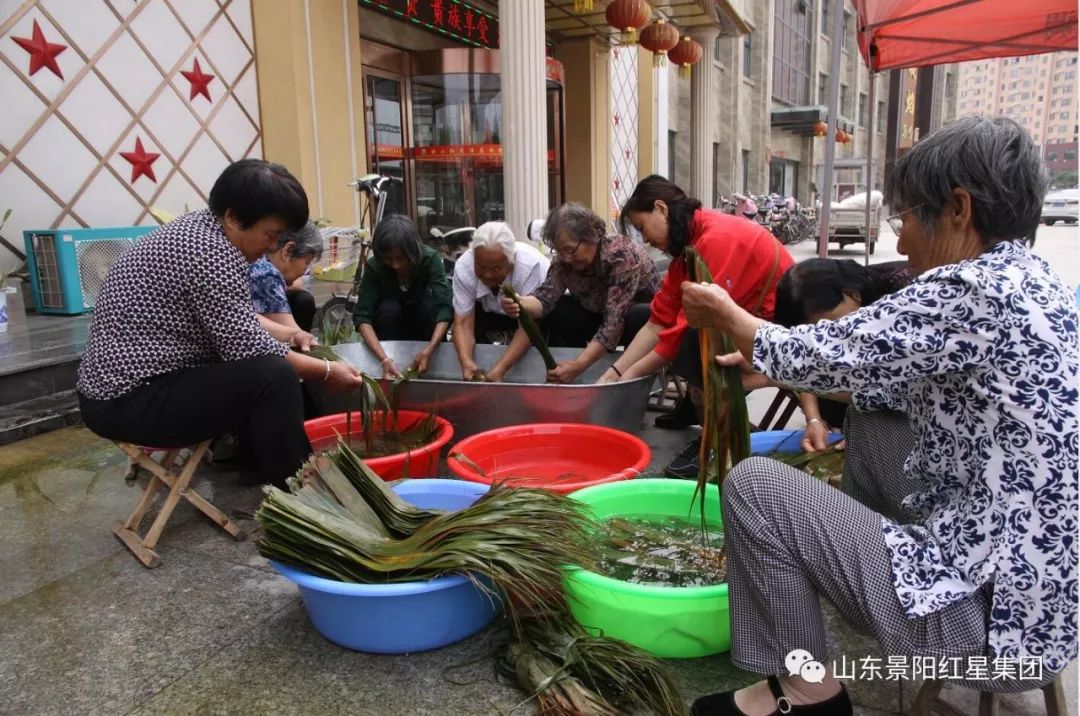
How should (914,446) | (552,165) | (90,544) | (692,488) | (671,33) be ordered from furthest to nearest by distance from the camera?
(552,165)
(671,33)
(90,544)
(692,488)
(914,446)

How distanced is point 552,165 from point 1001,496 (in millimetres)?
10851

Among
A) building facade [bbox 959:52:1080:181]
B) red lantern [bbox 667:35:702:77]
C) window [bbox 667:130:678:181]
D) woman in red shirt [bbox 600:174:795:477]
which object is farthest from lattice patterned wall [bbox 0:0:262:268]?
window [bbox 667:130:678:181]

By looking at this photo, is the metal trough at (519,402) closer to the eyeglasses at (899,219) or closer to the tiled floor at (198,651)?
the tiled floor at (198,651)

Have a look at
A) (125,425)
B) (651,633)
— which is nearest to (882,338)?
(651,633)

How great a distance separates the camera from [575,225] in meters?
3.62

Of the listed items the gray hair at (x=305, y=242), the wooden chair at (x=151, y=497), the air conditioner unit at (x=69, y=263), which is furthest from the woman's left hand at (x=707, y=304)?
the air conditioner unit at (x=69, y=263)

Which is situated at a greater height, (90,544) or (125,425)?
(125,425)

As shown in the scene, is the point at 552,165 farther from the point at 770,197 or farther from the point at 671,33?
the point at 770,197

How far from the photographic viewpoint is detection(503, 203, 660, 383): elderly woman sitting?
3623 mm

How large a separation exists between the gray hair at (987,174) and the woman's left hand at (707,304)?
435mm

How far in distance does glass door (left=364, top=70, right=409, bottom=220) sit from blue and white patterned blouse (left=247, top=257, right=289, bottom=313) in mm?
5220

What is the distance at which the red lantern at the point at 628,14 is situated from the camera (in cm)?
923

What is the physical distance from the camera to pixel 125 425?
2381 millimetres

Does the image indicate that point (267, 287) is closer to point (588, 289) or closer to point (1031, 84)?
point (588, 289)
